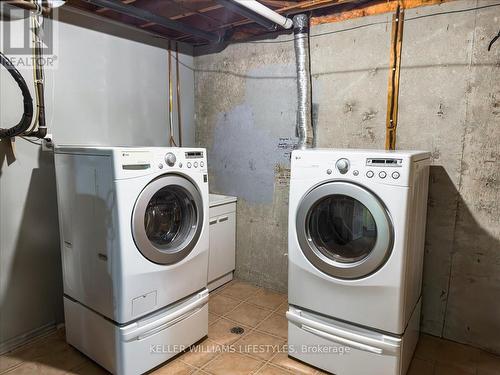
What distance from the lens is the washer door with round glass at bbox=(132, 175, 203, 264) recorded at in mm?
1790

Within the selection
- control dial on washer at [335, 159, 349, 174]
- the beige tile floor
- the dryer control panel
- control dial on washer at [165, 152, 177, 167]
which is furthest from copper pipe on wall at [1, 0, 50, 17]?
the beige tile floor

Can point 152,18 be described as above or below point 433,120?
above

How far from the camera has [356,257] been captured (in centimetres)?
183

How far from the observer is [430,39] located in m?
2.15

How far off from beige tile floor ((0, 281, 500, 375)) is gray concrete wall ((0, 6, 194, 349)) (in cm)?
24

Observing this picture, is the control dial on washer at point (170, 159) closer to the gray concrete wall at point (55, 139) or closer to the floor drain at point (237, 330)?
the gray concrete wall at point (55, 139)

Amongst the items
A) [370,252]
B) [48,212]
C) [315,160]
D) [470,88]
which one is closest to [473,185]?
[470,88]

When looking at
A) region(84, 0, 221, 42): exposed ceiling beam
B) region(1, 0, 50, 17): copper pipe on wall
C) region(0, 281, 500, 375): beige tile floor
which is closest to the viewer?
region(1, 0, 50, 17): copper pipe on wall

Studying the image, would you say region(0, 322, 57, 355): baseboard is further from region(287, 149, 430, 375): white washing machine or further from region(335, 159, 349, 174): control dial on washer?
region(335, 159, 349, 174): control dial on washer

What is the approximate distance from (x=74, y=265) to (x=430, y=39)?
2.68 metres

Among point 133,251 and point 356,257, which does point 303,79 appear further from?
point 133,251

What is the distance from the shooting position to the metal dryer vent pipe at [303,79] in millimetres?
2553

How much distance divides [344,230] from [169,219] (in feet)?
3.57

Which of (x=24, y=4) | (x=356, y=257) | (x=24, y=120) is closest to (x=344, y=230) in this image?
(x=356, y=257)
